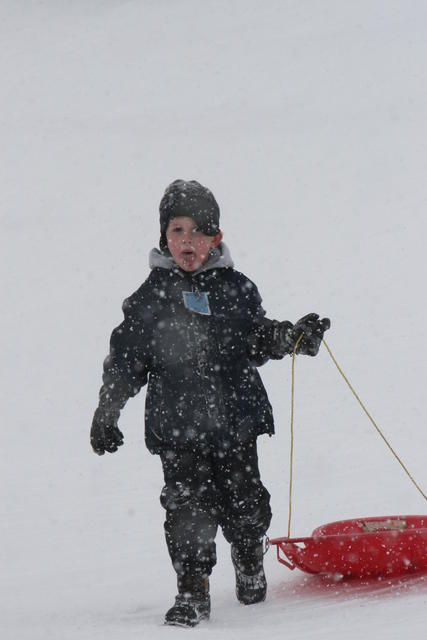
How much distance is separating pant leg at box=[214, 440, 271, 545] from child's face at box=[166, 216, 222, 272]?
2.06 ft

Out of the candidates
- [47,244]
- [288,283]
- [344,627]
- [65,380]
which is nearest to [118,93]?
[47,244]

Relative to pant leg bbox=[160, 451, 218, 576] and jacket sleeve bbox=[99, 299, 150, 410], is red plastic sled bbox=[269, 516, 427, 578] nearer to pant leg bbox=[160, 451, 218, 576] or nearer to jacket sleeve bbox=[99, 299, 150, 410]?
pant leg bbox=[160, 451, 218, 576]

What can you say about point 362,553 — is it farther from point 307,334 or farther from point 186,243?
point 186,243

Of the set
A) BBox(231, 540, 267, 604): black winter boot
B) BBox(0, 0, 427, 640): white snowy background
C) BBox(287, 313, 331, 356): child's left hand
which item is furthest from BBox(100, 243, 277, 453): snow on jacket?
BBox(0, 0, 427, 640): white snowy background

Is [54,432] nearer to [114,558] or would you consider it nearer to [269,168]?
[114,558]

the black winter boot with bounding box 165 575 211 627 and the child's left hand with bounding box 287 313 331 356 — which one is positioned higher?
the child's left hand with bounding box 287 313 331 356

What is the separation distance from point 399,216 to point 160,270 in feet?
28.2

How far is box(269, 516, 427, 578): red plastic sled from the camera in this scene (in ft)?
11.3

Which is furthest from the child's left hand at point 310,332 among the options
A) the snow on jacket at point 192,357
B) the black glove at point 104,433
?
the black glove at point 104,433

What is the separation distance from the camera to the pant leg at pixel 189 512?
3.29 metres

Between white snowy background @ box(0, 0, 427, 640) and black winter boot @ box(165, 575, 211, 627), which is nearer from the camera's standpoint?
black winter boot @ box(165, 575, 211, 627)

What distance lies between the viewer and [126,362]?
3.43m

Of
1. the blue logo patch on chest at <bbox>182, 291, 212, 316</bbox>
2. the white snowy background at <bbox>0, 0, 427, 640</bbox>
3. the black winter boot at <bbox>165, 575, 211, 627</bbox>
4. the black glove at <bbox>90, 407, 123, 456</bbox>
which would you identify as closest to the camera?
the black winter boot at <bbox>165, 575, 211, 627</bbox>

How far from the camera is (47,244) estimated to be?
40.5 feet
